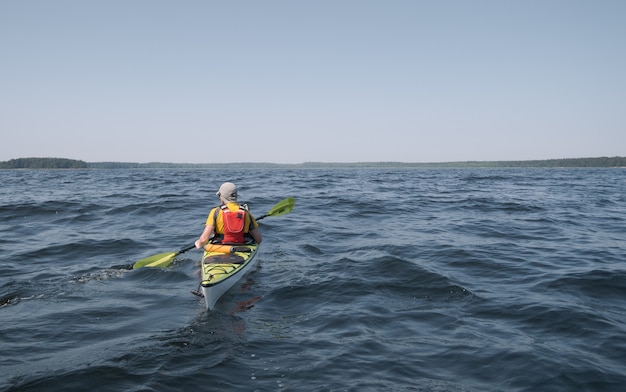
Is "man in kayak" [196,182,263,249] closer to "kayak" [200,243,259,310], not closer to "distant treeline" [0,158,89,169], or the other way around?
"kayak" [200,243,259,310]

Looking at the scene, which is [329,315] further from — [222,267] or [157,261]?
[157,261]

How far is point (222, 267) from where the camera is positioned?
7.82 m

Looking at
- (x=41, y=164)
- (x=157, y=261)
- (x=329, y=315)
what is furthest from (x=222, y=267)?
(x=41, y=164)

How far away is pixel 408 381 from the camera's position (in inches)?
181

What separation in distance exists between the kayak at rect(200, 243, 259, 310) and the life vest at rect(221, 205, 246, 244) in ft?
0.68

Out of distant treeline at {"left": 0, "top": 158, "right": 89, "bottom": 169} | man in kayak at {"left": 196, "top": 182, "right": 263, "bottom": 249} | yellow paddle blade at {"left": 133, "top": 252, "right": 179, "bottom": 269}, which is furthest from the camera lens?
distant treeline at {"left": 0, "top": 158, "right": 89, "bottom": 169}

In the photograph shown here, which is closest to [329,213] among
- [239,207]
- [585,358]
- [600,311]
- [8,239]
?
[239,207]

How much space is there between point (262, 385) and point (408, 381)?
63.8 inches

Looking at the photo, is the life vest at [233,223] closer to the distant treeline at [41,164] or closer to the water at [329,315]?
the water at [329,315]

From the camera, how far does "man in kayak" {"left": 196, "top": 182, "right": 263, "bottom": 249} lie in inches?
340

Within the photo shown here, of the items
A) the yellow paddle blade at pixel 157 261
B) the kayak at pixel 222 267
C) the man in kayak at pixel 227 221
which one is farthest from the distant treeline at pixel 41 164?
the kayak at pixel 222 267

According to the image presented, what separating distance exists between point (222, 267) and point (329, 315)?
2.37 metres

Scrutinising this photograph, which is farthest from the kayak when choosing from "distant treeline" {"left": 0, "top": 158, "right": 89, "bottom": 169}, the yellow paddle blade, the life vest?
"distant treeline" {"left": 0, "top": 158, "right": 89, "bottom": 169}

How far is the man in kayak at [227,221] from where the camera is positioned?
862 centimetres
